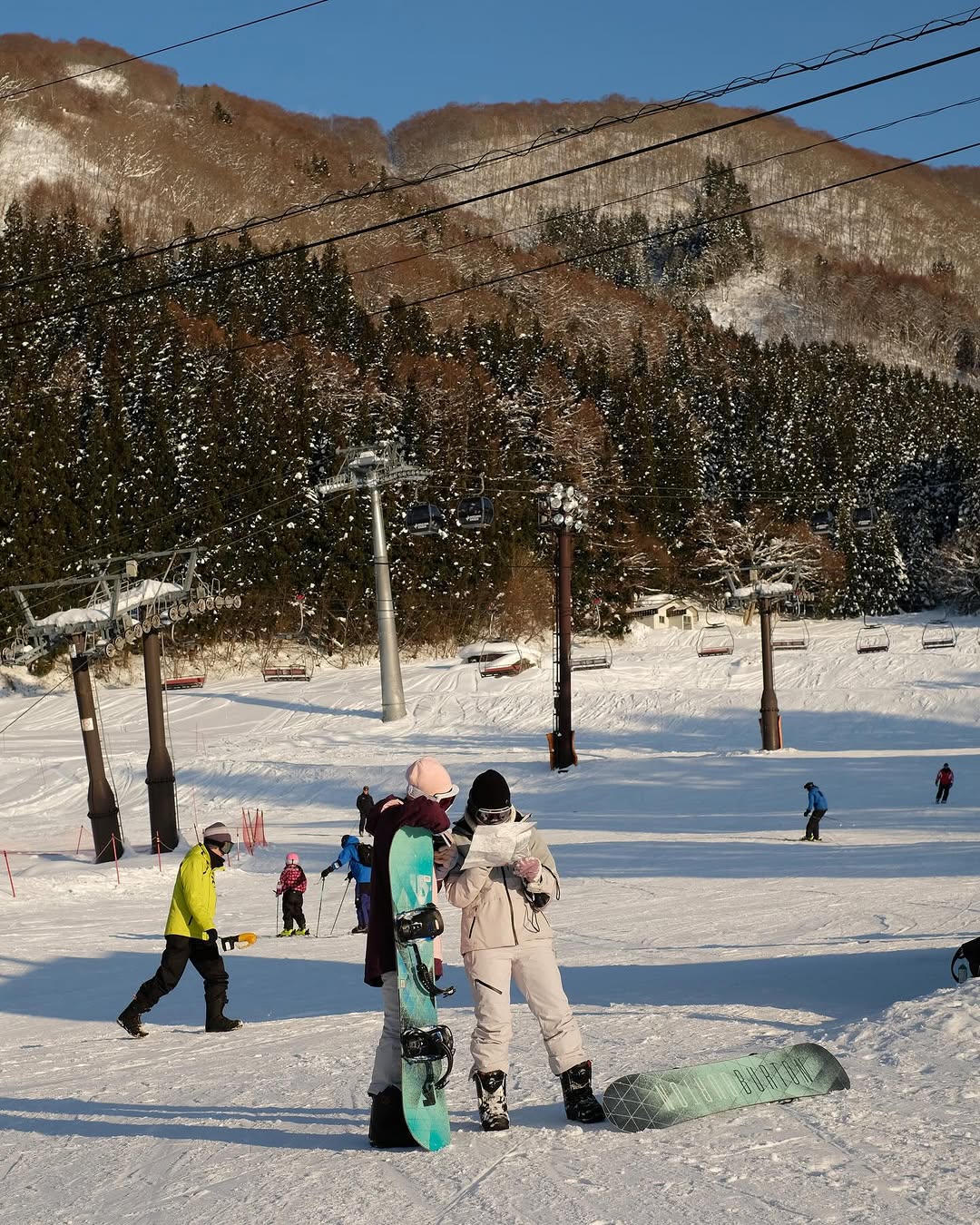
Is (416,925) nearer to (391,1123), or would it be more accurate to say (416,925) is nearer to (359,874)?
(391,1123)

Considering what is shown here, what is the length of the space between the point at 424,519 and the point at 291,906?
2482 centimetres

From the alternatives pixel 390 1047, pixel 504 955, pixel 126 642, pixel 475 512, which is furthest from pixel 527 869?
pixel 475 512

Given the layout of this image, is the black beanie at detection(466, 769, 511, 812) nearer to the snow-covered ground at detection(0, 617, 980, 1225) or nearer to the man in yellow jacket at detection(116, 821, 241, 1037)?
the snow-covered ground at detection(0, 617, 980, 1225)

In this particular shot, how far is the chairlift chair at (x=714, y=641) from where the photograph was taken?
47812 mm

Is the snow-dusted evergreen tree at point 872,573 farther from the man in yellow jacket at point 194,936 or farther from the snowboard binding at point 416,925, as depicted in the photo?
the snowboard binding at point 416,925

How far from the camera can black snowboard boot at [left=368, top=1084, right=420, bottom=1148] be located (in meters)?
5.05

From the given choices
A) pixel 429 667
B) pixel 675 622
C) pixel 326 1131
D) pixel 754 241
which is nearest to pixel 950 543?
pixel 675 622

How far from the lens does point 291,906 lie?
15.0 m

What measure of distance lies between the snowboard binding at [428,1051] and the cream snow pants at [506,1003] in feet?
0.66

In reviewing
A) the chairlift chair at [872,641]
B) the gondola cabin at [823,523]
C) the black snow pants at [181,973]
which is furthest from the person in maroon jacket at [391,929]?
the chairlift chair at [872,641]

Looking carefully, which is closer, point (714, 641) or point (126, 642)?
point (126, 642)

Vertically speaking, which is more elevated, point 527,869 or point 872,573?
point 872,573

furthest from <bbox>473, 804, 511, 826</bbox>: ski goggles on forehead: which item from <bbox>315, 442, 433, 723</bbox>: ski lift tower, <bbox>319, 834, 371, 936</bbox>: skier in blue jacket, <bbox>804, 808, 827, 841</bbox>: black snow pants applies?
<bbox>315, 442, 433, 723</bbox>: ski lift tower

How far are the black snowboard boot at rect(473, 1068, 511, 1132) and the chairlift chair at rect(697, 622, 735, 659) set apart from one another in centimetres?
4289
